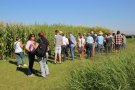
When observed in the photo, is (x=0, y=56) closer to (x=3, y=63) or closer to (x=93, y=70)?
(x=3, y=63)

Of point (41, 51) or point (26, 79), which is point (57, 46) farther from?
point (41, 51)

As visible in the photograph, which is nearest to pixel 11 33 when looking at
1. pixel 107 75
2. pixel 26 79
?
pixel 26 79

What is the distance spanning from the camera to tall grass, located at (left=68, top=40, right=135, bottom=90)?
25.8ft

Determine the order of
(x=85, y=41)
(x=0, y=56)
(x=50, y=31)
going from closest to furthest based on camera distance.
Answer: (x=0, y=56) < (x=85, y=41) < (x=50, y=31)

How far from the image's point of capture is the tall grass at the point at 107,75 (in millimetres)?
7871

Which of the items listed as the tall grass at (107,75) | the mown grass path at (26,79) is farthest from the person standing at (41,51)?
the tall grass at (107,75)

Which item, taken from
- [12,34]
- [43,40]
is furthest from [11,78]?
[12,34]

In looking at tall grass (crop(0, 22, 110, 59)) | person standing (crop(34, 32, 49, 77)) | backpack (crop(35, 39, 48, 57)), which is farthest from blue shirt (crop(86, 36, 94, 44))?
backpack (crop(35, 39, 48, 57))

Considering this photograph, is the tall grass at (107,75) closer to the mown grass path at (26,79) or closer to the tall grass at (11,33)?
the mown grass path at (26,79)

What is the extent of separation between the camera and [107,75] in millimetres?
8117

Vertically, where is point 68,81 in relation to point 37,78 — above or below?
above

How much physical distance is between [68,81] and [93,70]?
0.80 meters

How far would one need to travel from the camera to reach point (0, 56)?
23.0m

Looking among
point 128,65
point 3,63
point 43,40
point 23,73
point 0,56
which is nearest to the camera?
point 128,65
